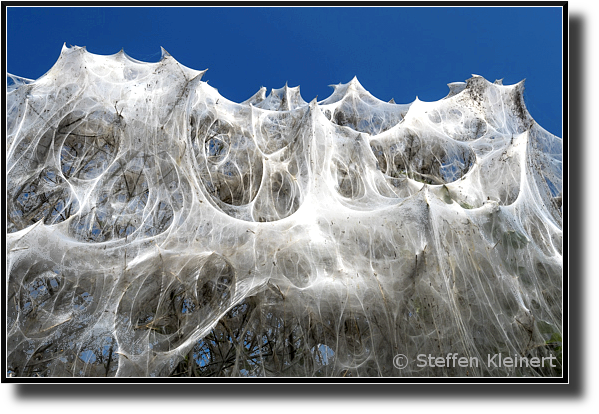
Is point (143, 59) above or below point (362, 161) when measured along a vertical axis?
above

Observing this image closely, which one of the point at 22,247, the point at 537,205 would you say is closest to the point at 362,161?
the point at 537,205

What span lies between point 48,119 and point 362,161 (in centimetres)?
389

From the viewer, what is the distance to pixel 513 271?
372 centimetres

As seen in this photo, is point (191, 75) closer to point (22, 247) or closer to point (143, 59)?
point (143, 59)

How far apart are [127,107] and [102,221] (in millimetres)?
1479

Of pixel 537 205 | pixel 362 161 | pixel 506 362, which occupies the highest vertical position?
pixel 362 161

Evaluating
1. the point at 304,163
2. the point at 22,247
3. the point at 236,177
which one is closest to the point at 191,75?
the point at 236,177

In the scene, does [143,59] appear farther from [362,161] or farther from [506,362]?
[506,362]

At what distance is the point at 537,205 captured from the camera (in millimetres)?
4641
